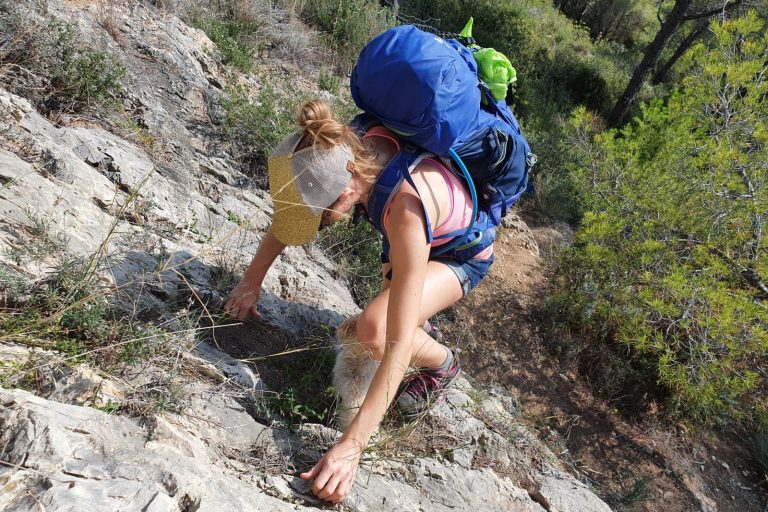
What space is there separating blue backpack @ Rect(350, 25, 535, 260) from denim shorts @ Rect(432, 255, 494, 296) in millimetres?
102

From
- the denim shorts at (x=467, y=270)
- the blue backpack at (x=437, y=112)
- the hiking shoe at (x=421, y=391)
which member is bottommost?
the hiking shoe at (x=421, y=391)

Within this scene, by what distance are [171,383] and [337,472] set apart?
611 mm

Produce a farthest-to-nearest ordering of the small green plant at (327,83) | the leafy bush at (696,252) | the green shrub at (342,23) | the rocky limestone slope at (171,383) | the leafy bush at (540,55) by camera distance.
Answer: the leafy bush at (540,55) → the green shrub at (342,23) → the small green plant at (327,83) → the leafy bush at (696,252) → the rocky limestone slope at (171,383)

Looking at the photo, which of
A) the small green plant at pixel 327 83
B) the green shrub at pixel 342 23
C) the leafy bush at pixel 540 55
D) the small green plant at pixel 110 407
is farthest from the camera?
the leafy bush at pixel 540 55

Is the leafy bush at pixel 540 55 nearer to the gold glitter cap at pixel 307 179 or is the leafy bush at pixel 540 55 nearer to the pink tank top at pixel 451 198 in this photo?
the pink tank top at pixel 451 198

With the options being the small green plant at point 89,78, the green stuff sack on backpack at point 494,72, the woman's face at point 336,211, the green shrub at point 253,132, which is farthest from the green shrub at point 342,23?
the woman's face at point 336,211

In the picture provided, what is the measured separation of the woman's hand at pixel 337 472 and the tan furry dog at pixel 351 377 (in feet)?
1.33

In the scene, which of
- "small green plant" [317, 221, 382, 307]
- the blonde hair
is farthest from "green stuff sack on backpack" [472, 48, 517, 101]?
"small green plant" [317, 221, 382, 307]

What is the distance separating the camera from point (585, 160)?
5066 millimetres

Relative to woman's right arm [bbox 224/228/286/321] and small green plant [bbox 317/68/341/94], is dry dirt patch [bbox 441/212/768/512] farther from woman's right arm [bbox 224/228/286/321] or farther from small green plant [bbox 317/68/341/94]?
small green plant [bbox 317/68/341/94]

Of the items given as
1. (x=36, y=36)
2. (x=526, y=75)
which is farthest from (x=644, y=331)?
(x=526, y=75)

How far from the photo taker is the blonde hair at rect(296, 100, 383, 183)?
183cm

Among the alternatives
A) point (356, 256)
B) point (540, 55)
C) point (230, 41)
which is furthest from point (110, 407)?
point (540, 55)

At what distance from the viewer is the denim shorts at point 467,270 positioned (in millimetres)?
Answer: 2352
